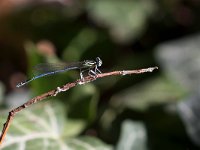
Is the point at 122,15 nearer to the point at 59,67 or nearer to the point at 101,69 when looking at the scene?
the point at 101,69

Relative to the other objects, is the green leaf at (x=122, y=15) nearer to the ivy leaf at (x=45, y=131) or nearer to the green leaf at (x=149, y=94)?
the green leaf at (x=149, y=94)

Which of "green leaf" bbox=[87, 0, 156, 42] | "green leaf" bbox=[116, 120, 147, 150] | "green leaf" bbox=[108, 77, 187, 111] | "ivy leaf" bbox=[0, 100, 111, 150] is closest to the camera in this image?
"ivy leaf" bbox=[0, 100, 111, 150]

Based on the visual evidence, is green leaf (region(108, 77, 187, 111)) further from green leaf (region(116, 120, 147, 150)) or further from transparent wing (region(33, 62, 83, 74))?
transparent wing (region(33, 62, 83, 74))

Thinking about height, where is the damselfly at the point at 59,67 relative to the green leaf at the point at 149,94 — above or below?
below

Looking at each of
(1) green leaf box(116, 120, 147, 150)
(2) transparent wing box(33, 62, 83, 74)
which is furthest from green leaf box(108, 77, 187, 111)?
(2) transparent wing box(33, 62, 83, 74)

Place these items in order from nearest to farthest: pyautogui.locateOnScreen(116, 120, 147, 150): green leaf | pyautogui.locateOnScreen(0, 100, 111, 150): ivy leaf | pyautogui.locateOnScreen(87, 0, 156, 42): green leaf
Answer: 1. pyautogui.locateOnScreen(0, 100, 111, 150): ivy leaf
2. pyautogui.locateOnScreen(116, 120, 147, 150): green leaf
3. pyautogui.locateOnScreen(87, 0, 156, 42): green leaf

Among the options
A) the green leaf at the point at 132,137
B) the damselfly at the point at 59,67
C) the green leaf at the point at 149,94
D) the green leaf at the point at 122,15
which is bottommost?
the green leaf at the point at 132,137


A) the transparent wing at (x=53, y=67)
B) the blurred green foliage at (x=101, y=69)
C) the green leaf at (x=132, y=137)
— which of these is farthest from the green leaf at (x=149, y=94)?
the transparent wing at (x=53, y=67)

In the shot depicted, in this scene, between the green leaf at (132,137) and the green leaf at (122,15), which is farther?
the green leaf at (122,15)

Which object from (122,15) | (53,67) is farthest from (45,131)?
(122,15)

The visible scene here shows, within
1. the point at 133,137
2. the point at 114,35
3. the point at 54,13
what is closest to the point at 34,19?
the point at 54,13

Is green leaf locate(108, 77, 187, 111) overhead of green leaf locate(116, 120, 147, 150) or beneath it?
overhead

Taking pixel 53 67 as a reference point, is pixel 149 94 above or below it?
above
